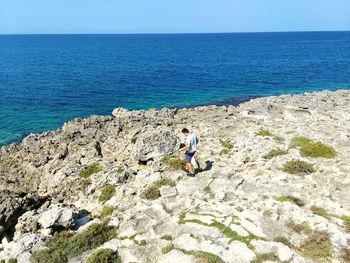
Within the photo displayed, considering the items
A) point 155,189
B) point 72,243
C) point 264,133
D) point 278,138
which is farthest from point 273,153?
point 72,243

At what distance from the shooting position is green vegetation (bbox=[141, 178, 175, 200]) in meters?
20.5

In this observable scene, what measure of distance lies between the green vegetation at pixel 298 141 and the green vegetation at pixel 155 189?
30.9ft

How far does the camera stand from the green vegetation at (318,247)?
14648 millimetres

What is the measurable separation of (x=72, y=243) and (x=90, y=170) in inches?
387

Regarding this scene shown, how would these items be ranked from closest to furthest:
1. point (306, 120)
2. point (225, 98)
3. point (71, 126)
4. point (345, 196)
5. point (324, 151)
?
1. point (345, 196)
2. point (324, 151)
3. point (306, 120)
4. point (71, 126)
5. point (225, 98)

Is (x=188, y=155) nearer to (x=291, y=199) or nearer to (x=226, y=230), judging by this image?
(x=291, y=199)

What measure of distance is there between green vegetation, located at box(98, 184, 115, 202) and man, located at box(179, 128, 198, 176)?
462 cm

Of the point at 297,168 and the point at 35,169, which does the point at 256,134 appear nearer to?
the point at 297,168

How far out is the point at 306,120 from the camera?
112ft

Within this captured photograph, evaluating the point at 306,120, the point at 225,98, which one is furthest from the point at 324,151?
the point at 225,98

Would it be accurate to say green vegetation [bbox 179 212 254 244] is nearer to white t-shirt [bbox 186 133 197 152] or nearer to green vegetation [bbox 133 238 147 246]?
green vegetation [bbox 133 238 147 246]

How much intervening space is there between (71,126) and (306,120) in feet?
75.3

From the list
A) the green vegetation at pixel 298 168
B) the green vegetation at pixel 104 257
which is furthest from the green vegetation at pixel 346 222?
the green vegetation at pixel 104 257

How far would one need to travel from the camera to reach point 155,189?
21.0m
